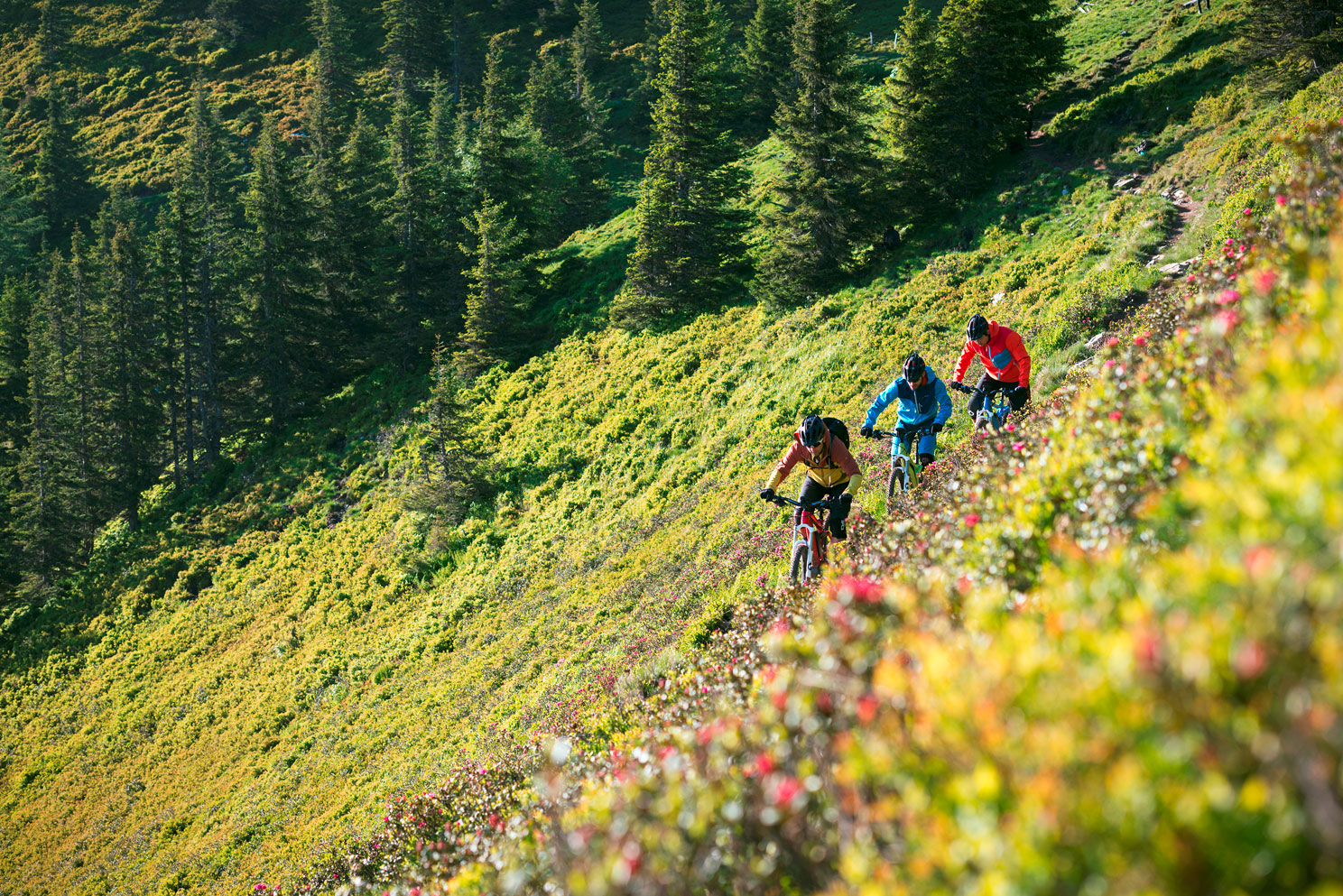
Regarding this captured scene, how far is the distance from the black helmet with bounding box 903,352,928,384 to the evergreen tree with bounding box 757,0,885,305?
16.7 m

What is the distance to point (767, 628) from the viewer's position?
26.3ft

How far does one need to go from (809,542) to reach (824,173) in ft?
65.1

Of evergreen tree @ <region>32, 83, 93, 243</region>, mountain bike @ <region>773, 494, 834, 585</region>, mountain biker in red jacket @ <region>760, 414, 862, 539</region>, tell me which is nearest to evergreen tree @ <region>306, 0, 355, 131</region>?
evergreen tree @ <region>32, 83, 93, 243</region>

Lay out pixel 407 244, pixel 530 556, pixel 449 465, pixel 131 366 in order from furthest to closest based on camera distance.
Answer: pixel 131 366
pixel 407 244
pixel 449 465
pixel 530 556

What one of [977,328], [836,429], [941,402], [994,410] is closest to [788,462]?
[836,429]

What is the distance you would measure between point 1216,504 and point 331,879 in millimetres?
12091

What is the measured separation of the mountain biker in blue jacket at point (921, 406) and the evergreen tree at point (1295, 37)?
1822 cm

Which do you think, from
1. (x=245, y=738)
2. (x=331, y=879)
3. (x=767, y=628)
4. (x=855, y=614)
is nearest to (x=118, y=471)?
(x=245, y=738)

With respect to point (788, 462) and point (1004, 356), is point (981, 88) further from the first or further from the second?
point (788, 462)

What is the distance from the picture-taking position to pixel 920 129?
83.0 ft

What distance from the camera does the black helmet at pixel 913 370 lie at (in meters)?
9.45

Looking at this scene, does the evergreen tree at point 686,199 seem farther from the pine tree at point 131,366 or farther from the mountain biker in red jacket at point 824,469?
the pine tree at point 131,366

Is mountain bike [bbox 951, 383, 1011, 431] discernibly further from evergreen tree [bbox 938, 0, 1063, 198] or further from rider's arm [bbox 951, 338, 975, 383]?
evergreen tree [bbox 938, 0, 1063, 198]

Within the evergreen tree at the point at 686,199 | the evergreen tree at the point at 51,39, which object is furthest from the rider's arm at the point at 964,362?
the evergreen tree at the point at 51,39
